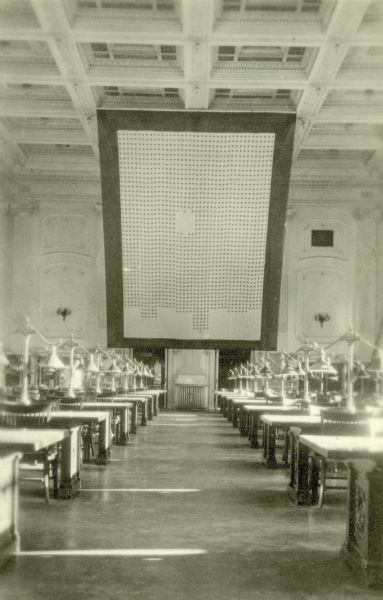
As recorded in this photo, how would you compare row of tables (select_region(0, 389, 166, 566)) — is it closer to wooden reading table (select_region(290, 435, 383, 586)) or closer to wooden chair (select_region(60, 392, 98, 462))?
wooden chair (select_region(60, 392, 98, 462))

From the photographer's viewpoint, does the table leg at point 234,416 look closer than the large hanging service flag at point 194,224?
Yes

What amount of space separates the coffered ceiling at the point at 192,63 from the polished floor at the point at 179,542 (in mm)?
8273

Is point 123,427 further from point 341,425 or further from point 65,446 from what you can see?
point 341,425

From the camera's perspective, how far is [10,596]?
13.5ft

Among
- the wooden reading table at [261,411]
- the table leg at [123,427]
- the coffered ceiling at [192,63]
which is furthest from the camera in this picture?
the coffered ceiling at [192,63]

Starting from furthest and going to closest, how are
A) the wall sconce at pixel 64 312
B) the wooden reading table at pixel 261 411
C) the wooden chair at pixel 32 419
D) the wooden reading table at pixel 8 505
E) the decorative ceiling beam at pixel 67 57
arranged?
the wall sconce at pixel 64 312 < the decorative ceiling beam at pixel 67 57 < the wooden reading table at pixel 261 411 < the wooden chair at pixel 32 419 < the wooden reading table at pixel 8 505

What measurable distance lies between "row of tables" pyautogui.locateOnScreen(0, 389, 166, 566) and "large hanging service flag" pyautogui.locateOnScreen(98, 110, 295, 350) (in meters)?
5.76

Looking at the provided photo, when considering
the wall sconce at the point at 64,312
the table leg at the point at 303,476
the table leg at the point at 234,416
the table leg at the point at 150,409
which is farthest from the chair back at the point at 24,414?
the wall sconce at the point at 64,312

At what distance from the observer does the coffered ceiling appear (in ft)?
46.1

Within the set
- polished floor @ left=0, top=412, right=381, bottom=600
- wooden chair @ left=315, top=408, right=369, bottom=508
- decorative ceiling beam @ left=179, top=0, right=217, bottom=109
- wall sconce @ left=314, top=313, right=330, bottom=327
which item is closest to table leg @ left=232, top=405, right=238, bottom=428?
decorative ceiling beam @ left=179, top=0, right=217, bottom=109

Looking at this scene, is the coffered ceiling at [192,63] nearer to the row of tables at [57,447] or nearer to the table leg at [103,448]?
the row of tables at [57,447]

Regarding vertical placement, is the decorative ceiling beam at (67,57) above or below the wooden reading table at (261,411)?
above

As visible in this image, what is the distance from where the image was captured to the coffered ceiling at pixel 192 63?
14047 millimetres

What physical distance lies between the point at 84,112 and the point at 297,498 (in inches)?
546
